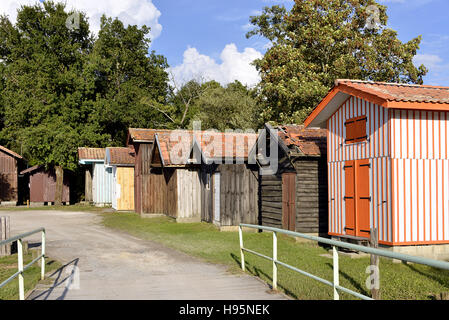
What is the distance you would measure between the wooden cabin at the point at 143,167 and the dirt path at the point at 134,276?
29.2 ft

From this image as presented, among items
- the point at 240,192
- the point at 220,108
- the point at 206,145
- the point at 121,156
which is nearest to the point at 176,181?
the point at 206,145

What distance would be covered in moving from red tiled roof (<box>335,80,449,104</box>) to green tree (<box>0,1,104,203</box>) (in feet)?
89.1

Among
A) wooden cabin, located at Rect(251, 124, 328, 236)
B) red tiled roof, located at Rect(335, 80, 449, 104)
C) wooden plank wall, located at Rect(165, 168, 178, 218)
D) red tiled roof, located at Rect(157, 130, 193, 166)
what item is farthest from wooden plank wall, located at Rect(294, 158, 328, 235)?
wooden plank wall, located at Rect(165, 168, 178, 218)

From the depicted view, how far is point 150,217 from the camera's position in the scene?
23969 mm

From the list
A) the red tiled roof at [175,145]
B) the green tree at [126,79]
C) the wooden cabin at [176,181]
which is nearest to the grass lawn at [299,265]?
the wooden cabin at [176,181]

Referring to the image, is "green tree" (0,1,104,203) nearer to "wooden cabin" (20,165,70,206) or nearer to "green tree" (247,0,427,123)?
"wooden cabin" (20,165,70,206)

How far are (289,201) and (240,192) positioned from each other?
122 inches

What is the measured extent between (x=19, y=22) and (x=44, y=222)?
1115 inches

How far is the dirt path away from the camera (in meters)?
7.44

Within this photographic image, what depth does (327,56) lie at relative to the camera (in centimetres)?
A: 2886

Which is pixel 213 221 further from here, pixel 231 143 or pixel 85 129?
pixel 85 129

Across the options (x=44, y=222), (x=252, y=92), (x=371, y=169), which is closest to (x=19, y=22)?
(x=252, y=92)

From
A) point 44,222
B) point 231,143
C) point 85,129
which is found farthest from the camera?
point 85,129

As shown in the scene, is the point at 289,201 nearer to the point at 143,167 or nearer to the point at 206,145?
the point at 206,145
